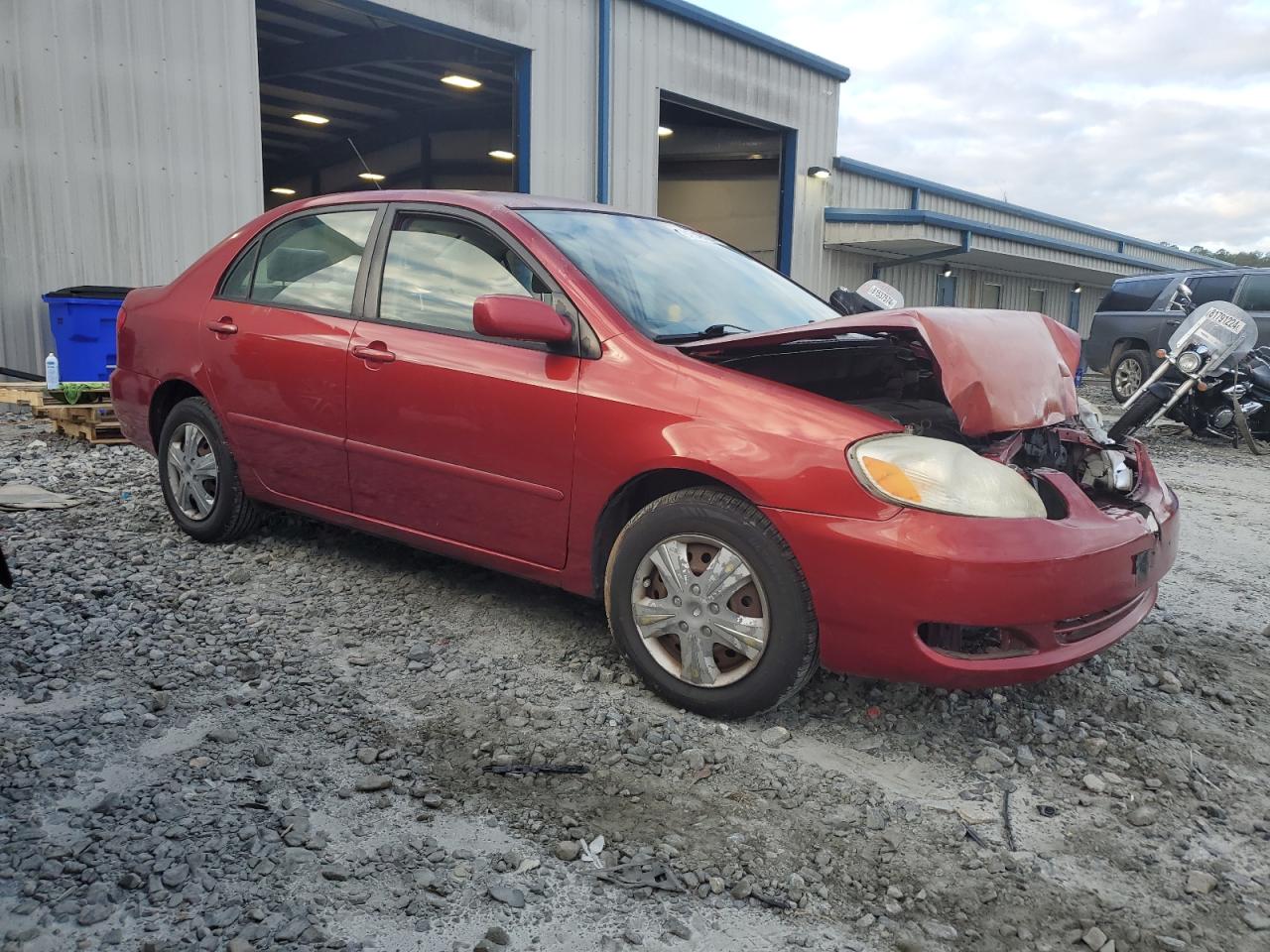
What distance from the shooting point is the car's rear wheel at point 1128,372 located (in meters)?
13.4

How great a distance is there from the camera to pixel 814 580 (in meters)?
2.81

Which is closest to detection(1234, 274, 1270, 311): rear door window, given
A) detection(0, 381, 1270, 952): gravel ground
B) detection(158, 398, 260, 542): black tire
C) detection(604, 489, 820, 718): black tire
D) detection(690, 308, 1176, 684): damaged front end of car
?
detection(0, 381, 1270, 952): gravel ground

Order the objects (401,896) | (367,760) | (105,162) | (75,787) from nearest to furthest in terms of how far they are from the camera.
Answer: (401,896) < (75,787) < (367,760) < (105,162)

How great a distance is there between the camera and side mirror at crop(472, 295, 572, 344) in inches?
123

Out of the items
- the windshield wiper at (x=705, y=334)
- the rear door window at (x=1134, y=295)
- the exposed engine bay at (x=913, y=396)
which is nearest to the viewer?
the exposed engine bay at (x=913, y=396)

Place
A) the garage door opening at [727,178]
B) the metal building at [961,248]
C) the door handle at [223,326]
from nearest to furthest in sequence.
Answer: the door handle at [223,326] < the garage door opening at [727,178] < the metal building at [961,248]

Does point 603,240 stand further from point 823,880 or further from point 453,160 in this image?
point 453,160

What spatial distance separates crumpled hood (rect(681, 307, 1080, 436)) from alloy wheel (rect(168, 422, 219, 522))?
2.54 m

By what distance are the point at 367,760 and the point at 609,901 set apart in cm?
89

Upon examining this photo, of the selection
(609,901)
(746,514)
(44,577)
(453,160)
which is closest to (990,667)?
(746,514)

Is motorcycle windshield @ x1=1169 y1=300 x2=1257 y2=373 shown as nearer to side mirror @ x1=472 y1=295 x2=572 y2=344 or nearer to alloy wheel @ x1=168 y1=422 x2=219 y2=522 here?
side mirror @ x1=472 y1=295 x2=572 y2=344

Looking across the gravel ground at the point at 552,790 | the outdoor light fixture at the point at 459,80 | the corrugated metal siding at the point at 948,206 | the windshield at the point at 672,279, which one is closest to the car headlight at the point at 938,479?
the gravel ground at the point at 552,790

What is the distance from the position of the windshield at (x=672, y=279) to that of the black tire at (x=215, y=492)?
72.5 inches

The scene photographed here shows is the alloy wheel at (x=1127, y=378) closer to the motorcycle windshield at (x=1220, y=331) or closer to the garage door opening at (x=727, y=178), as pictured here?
the motorcycle windshield at (x=1220, y=331)
